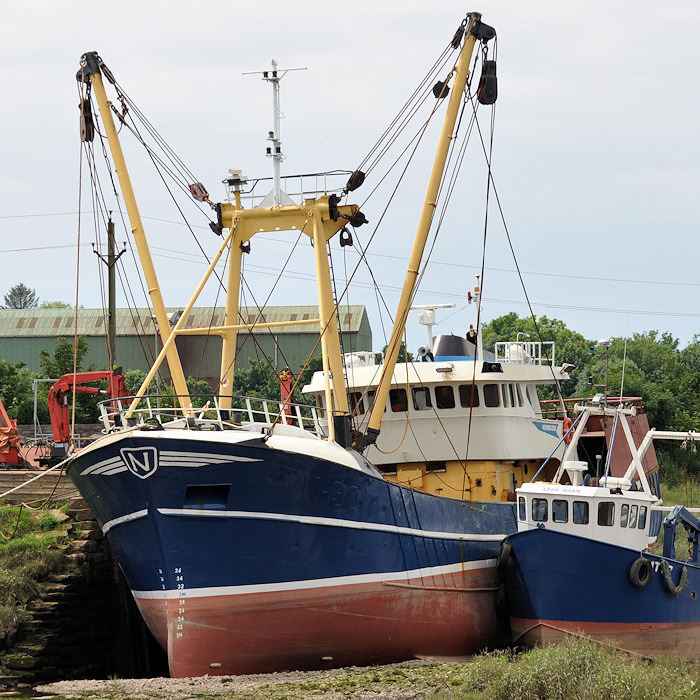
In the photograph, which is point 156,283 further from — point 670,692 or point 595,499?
point 670,692

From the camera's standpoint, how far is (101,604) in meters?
23.2

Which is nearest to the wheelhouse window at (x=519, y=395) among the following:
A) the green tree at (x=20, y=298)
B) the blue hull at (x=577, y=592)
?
the blue hull at (x=577, y=592)

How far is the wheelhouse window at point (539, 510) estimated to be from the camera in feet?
74.5

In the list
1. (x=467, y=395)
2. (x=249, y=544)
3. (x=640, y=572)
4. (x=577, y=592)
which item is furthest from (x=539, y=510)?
(x=249, y=544)

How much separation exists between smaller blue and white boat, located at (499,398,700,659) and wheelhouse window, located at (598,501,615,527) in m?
0.02

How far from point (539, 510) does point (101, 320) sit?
178ft

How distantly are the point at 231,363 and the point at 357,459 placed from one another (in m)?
4.81

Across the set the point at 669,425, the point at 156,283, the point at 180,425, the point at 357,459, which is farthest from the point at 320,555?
the point at 669,425

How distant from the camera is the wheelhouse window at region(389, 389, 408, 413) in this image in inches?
992

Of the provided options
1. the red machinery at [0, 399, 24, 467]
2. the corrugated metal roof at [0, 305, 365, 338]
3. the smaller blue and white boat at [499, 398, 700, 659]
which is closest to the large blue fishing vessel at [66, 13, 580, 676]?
the smaller blue and white boat at [499, 398, 700, 659]

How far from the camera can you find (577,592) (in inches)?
856

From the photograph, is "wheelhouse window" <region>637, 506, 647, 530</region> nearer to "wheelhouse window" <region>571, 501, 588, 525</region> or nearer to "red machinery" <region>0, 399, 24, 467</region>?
"wheelhouse window" <region>571, 501, 588, 525</region>

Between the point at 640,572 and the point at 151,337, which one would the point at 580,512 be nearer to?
the point at 640,572

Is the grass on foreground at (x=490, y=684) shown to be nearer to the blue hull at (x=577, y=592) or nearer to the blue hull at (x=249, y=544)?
the blue hull at (x=249, y=544)
